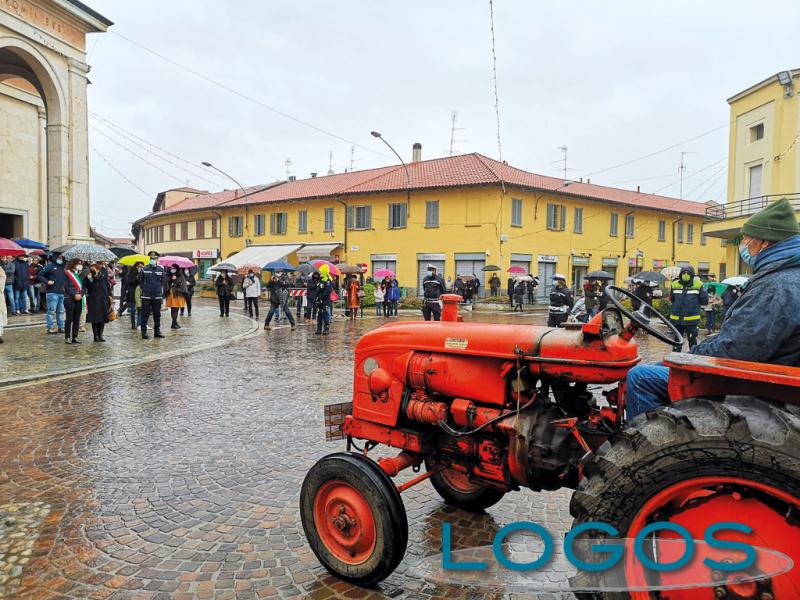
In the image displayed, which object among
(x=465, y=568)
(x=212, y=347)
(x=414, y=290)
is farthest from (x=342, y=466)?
(x=414, y=290)

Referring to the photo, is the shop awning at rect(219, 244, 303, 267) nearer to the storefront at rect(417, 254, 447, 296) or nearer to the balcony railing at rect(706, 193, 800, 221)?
the storefront at rect(417, 254, 447, 296)

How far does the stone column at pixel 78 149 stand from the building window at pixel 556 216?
80.2ft

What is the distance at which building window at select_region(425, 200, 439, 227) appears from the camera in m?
31.9

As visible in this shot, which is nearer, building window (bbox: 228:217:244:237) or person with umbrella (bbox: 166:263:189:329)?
person with umbrella (bbox: 166:263:189:329)

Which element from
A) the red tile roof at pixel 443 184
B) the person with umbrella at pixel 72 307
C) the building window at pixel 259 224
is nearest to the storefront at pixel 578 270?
the red tile roof at pixel 443 184

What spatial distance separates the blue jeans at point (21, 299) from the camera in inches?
657

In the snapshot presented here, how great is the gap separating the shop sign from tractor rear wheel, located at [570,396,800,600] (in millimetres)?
45568

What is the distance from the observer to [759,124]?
88.1 ft

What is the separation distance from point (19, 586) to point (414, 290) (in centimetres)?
2939

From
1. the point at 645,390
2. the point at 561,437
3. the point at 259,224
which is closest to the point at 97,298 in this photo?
the point at 561,437

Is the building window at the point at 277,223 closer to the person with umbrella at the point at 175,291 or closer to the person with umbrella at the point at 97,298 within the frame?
the person with umbrella at the point at 175,291

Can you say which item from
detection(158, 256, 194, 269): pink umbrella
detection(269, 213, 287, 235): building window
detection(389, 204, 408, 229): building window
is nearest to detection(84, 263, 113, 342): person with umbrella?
detection(158, 256, 194, 269): pink umbrella

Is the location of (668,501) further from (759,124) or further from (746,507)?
(759,124)

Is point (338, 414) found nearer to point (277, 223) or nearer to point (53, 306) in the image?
point (53, 306)
